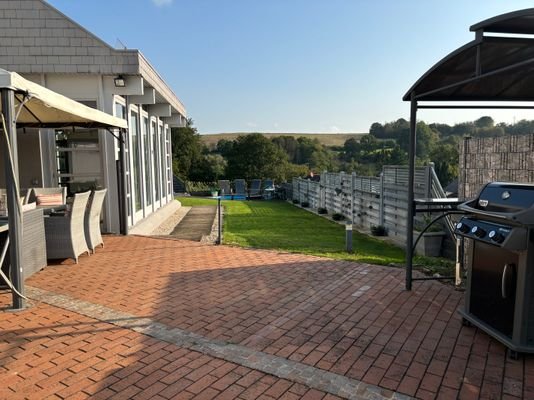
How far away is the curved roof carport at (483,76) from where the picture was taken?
3.20m

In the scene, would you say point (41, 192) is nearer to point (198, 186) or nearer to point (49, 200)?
point (49, 200)

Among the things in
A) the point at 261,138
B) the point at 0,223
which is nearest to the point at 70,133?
the point at 0,223

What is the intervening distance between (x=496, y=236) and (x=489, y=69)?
210 cm

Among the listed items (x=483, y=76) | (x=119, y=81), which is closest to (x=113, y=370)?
(x=483, y=76)

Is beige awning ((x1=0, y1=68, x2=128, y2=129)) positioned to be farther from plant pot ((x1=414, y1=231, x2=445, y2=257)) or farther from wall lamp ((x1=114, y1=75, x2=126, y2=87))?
plant pot ((x1=414, y1=231, x2=445, y2=257))

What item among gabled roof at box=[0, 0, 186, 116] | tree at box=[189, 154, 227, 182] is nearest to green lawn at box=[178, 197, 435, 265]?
gabled roof at box=[0, 0, 186, 116]

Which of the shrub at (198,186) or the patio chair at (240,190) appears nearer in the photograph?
the patio chair at (240,190)

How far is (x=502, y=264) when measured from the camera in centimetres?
305

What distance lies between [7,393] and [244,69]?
1977 centimetres

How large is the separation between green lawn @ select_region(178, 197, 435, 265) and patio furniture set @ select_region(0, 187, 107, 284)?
2.58m

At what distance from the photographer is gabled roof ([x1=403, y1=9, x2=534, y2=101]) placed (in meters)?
3.14

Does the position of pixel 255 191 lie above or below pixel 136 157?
below

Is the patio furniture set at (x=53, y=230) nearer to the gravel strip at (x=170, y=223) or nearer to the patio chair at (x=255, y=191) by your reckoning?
the gravel strip at (x=170, y=223)

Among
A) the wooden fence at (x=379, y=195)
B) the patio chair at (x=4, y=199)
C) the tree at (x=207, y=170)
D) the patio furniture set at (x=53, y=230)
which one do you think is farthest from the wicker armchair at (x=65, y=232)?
the tree at (x=207, y=170)
